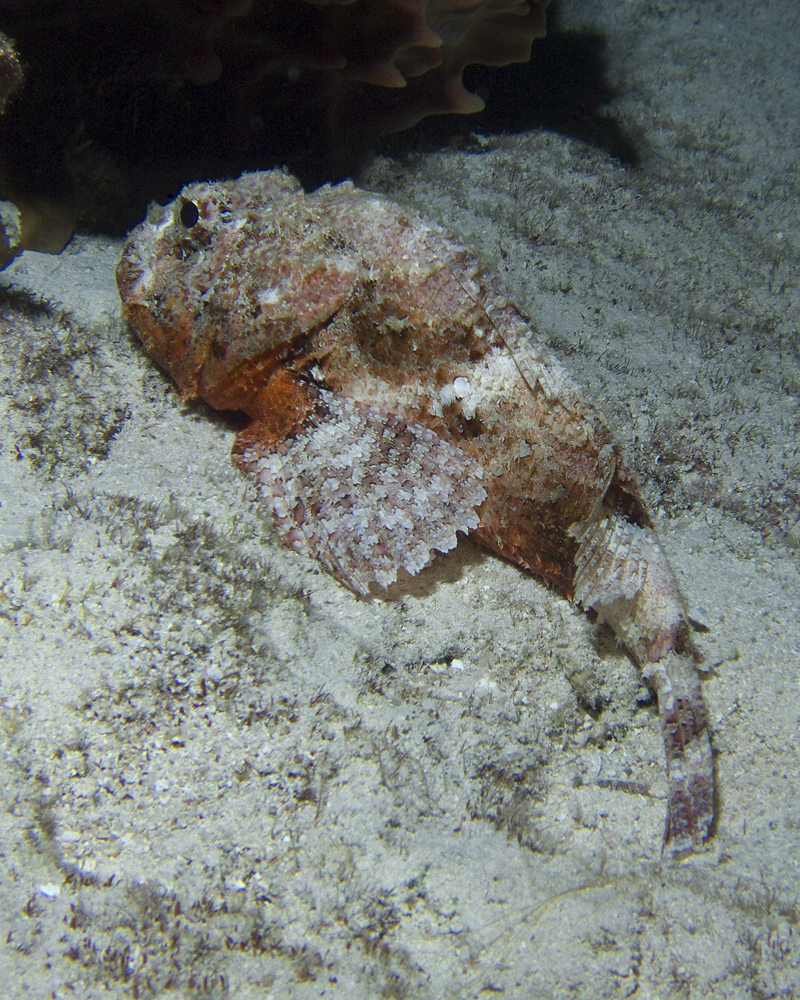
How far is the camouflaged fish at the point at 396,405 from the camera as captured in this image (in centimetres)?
281

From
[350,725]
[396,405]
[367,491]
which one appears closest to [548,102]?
[396,405]

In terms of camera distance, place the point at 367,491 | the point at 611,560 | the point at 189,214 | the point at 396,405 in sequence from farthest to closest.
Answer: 1. the point at 189,214
2. the point at 396,405
3. the point at 367,491
4. the point at 611,560

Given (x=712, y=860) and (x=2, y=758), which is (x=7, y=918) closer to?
(x=2, y=758)

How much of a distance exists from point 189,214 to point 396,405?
1.56 metres

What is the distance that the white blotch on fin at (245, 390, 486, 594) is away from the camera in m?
2.85

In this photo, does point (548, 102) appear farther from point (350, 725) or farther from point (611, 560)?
point (350, 725)

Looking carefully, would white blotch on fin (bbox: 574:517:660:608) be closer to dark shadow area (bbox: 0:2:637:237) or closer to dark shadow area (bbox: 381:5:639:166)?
dark shadow area (bbox: 0:2:637:237)

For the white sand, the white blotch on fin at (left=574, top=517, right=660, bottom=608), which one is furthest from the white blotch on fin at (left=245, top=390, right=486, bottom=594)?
the white blotch on fin at (left=574, top=517, right=660, bottom=608)

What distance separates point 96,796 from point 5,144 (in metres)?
3.91

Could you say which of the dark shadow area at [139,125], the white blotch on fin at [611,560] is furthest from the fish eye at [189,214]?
the white blotch on fin at [611,560]

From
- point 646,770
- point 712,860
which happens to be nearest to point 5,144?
point 646,770

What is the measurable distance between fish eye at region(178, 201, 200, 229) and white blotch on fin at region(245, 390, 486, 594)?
47.4 inches

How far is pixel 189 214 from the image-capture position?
3.26 meters

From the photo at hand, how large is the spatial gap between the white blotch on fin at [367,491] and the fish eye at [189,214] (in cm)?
120
